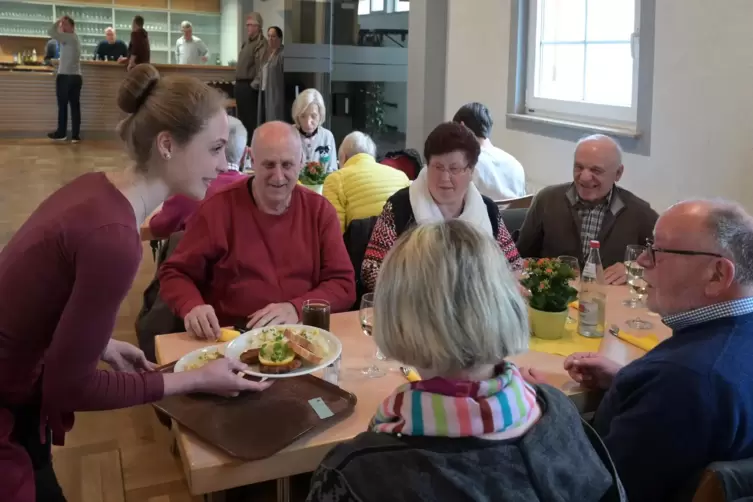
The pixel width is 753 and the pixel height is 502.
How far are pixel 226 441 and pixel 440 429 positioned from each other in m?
0.54

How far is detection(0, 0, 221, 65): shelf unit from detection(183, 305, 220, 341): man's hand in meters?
12.3

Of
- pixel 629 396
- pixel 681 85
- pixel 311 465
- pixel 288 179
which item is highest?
pixel 681 85

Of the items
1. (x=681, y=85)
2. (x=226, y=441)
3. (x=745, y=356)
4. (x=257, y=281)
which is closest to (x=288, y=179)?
(x=257, y=281)

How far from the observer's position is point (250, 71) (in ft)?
26.8

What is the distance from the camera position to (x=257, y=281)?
2291mm

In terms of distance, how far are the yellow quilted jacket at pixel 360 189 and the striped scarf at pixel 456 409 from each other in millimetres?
2151

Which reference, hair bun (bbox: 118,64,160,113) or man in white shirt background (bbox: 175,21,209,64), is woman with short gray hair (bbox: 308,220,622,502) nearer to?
hair bun (bbox: 118,64,160,113)

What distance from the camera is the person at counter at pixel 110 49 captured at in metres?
11.8

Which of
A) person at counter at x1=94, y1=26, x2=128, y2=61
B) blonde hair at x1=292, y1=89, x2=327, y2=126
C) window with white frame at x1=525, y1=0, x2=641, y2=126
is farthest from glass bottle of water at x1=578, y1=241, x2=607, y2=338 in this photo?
person at counter at x1=94, y1=26, x2=128, y2=61

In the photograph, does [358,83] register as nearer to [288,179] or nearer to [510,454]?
[288,179]

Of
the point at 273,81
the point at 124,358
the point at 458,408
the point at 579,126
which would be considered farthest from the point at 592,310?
the point at 273,81

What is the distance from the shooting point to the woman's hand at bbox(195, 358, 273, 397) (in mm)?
1460

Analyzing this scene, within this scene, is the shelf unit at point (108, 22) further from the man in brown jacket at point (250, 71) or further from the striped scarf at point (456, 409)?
the striped scarf at point (456, 409)

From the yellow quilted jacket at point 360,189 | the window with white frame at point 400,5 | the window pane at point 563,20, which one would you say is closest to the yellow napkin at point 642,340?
the yellow quilted jacket at point 360,189
